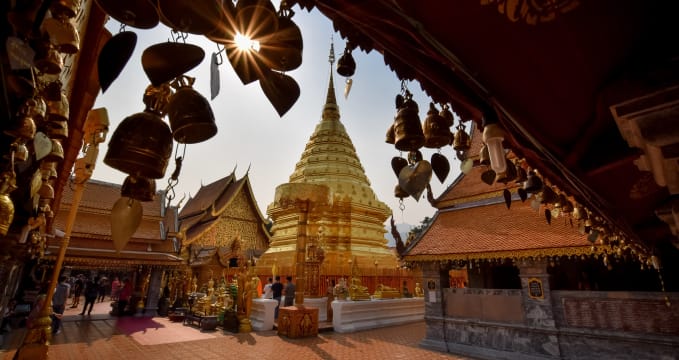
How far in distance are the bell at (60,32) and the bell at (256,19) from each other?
679 millimetres

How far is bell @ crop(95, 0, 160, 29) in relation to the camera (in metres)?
0.98

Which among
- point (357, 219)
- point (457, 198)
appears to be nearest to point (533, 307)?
point (457, 198)

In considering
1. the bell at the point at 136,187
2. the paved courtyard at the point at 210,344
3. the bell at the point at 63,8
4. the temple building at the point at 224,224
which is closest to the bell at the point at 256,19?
the bell at the point at 63,8

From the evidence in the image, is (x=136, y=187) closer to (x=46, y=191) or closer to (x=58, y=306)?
(x=46, y=191)

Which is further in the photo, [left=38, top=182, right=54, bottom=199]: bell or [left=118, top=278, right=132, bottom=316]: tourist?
[left=118, top=278, right=132, bottom=316]: tourist

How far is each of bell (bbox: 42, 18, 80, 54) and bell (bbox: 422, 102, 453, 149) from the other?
187 centimetres

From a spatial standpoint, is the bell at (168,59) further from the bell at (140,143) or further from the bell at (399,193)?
the bell at (399,193)

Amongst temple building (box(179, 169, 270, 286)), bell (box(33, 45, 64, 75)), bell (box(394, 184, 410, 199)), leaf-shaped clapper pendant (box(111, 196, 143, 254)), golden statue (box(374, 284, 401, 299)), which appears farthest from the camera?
temple building (box(179, 169, 270, 286))

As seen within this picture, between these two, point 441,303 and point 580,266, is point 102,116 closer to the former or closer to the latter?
point 441,303

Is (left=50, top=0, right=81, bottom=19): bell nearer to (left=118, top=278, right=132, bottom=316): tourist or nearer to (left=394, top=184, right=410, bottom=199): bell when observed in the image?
(left=394, top=184, right=410, bottom=199): bell

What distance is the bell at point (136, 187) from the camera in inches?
65.0

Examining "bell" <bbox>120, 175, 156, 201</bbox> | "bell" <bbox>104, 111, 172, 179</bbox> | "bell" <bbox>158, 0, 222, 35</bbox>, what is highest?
"bell" <bbox>158, 0, 222, 35</bbox>

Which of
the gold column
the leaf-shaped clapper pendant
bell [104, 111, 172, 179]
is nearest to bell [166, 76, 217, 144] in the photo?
bell [104, 111, 172, 179]

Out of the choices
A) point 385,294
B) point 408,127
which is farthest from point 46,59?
point 385,294
